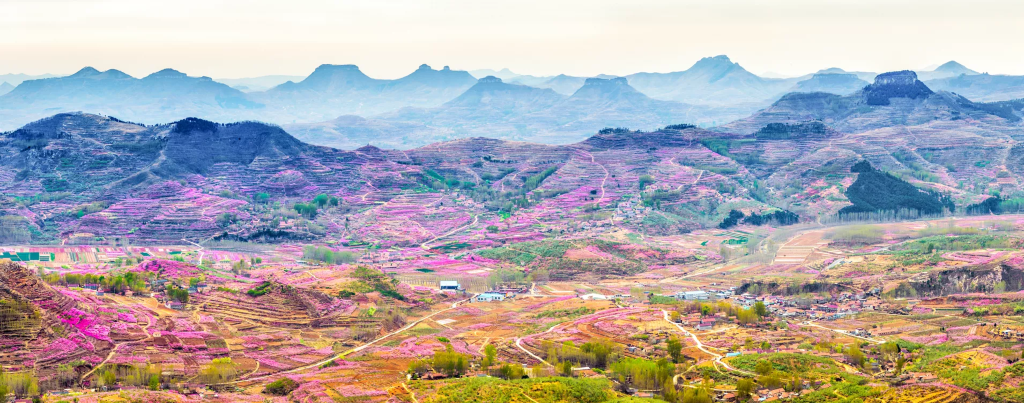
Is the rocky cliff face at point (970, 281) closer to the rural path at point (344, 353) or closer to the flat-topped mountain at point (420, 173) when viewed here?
the rural path at point (344, 353)

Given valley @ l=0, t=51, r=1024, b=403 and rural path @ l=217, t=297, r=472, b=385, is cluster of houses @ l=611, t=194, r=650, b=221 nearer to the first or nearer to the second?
valley @ l=0, t=51, r=1024, b=403

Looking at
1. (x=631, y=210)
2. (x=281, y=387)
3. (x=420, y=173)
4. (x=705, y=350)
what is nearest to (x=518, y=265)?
(x=631, y=210)

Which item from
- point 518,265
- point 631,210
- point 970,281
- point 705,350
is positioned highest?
point 631,210

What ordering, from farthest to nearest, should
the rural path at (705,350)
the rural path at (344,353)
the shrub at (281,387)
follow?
1. the rural path at (344,353)
2. the rural path at (705,350)
3. the shrub at (281,387)

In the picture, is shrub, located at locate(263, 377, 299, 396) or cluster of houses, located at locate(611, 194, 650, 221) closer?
shrub, located at locate(263, 377, 299, 396)

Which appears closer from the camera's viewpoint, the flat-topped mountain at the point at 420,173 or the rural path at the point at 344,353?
the rural path at the point at 344,353

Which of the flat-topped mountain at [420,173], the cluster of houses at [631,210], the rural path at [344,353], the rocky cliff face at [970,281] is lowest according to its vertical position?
the rural path at [344,353]

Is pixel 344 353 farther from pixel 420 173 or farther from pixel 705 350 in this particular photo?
pixel 420 173

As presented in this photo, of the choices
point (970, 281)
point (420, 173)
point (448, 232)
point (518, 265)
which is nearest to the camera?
point (970, 281)

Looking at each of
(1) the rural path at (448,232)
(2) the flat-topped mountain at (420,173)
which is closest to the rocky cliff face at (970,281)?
(2) the flat-topped mountain at (420,173)

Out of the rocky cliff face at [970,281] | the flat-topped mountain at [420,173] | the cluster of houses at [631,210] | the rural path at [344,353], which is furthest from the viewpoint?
the cluster of houses at [631,210]

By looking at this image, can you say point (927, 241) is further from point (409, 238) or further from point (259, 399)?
point (259, 399)

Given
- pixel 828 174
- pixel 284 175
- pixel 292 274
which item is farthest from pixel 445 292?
pixel 828 174

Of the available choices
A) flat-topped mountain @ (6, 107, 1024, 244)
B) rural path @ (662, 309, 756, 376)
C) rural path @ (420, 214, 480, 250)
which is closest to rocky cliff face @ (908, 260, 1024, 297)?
rural path @ (662, 309, 756, 376)
